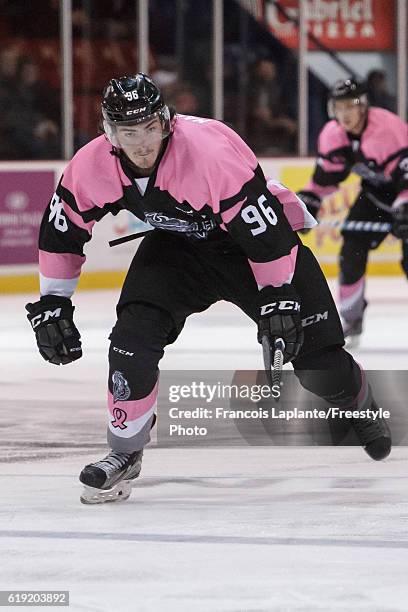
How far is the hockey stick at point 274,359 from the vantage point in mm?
3512

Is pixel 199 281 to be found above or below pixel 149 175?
below

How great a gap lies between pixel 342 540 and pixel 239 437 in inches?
52.6

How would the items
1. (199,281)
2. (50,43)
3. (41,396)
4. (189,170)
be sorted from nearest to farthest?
(189,170) < (199,281) < (41,396) < (50,43)

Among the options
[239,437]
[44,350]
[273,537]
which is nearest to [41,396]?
[239,437]

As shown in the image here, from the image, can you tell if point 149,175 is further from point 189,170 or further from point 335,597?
point 335,597

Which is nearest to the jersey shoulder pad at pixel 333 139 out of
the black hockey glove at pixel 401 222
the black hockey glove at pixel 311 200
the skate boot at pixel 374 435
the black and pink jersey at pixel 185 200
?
the black hockey glove at pixel 311 200

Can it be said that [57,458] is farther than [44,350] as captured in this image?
Yes

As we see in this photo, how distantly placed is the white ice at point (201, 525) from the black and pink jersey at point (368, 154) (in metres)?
2.10

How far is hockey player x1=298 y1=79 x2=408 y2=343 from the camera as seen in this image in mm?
6984

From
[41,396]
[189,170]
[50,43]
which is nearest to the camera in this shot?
[189,170]

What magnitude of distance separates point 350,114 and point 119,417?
11.3 feet

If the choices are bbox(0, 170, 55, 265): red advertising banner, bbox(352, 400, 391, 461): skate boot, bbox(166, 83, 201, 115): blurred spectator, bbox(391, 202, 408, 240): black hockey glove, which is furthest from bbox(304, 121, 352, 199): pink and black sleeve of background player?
bbox(166, 83, 201, 115): blurred spectator

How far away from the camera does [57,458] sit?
4.21 m

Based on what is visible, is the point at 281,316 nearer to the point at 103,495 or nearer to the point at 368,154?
the point at 103,495
